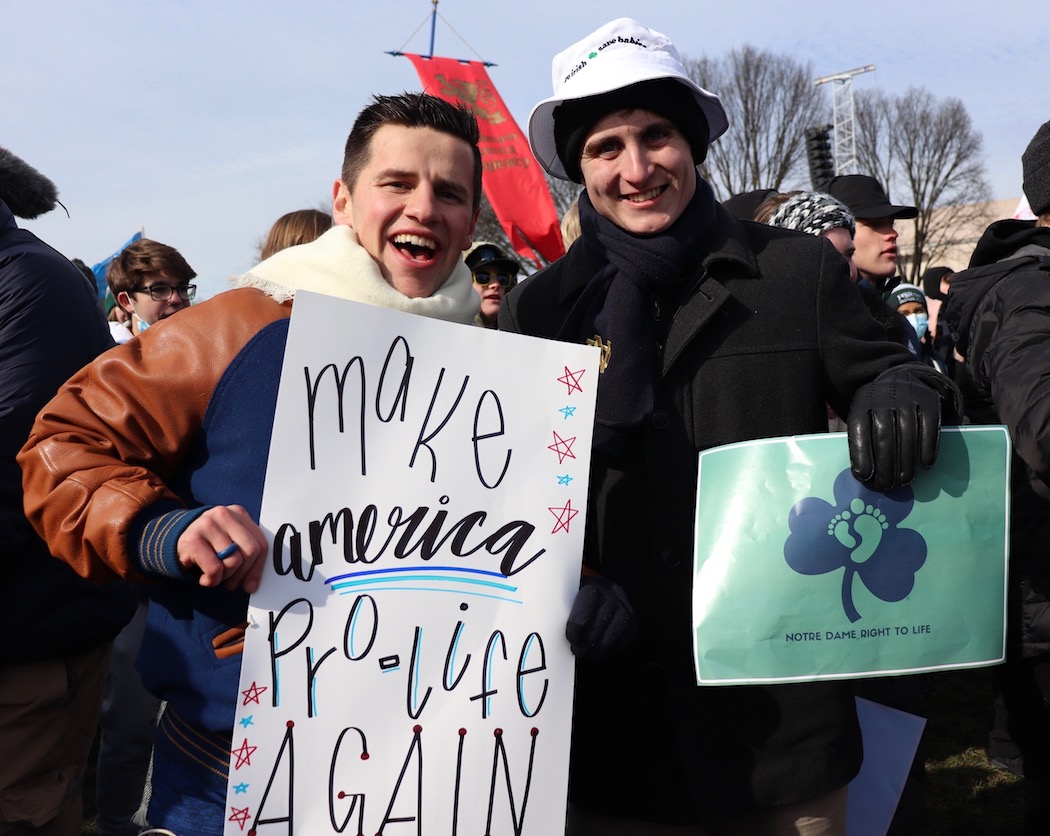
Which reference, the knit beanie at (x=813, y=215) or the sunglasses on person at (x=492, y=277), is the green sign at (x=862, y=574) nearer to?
the knit beanie at (x=813, y=215)

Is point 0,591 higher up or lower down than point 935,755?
higher up

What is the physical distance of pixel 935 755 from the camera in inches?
180

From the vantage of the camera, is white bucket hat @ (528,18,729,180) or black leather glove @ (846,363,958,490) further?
white bucket hat @ (528,18,729,180)

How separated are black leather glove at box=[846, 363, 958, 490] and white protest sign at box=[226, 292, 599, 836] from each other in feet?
1.50

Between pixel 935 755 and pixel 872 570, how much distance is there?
3.59 meters

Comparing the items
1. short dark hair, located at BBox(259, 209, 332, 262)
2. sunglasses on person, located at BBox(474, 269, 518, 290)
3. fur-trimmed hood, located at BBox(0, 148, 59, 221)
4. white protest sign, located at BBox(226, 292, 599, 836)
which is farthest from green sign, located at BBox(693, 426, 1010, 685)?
sunglasses on person, located at BBox(474, 269, 518, 290)

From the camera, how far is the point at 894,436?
154 cm

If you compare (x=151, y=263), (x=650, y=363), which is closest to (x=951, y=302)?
(x=650, y=363)

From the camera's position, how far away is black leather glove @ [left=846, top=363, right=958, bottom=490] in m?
1.53

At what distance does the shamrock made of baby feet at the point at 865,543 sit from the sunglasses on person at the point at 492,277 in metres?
4.19

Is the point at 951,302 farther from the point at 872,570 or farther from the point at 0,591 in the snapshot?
the point at 0,591

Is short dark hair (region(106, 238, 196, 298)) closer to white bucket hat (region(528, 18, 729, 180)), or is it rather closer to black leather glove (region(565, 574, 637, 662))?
white bucket hat (region(528, 18, 729, 180))

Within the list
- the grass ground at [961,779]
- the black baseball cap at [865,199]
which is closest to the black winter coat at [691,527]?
the grass ground at [961,779]

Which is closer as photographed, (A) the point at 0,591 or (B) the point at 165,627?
(B) the point at 165,627
